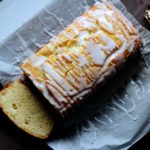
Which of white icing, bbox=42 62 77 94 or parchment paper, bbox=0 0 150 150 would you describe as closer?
white icing, bbox=42 62 77 94

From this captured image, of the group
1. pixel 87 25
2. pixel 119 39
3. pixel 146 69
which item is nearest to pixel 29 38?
pixel 87 25

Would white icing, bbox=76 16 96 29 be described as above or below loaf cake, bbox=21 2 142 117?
above

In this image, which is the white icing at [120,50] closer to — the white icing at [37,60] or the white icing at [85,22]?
the white icing at [85,22]

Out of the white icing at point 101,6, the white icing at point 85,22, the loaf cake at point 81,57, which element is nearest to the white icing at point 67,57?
the loaf cake at point 81,57

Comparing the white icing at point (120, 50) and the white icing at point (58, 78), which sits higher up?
the white icing at point (58, 78)

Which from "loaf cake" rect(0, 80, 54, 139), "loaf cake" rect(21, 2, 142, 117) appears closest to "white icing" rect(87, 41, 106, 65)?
"loaf cake" rect(21, 2, 142, 117)

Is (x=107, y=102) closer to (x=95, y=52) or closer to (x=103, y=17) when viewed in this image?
(x=95, y=52)

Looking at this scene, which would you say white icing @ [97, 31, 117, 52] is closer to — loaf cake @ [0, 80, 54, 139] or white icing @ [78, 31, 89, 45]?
white icing @ [78, 31, 89, 45]
